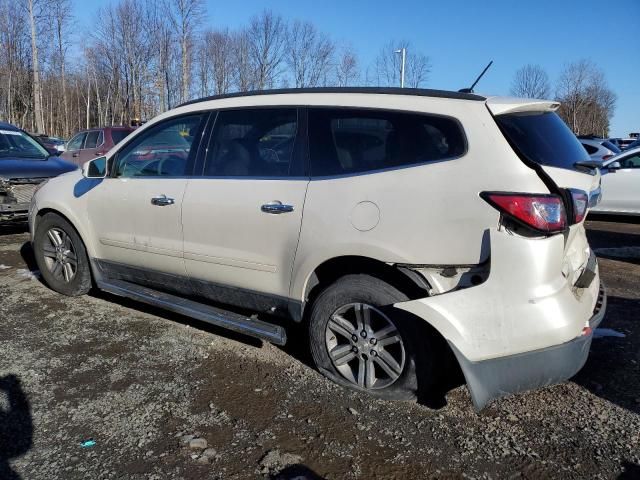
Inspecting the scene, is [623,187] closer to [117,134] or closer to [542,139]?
[542,139]

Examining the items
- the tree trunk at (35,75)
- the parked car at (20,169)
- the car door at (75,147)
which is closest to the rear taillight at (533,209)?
the parked car at (20,169)

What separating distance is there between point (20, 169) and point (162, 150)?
4.59 m

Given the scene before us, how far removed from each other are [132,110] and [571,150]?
51804 millimetres

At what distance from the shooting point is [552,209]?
2.71 m

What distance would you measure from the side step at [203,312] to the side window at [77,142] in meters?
12.4

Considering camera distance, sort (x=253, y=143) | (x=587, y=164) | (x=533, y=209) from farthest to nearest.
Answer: (x=253, y=143), (x=587, y=164), (x=533, y=209)

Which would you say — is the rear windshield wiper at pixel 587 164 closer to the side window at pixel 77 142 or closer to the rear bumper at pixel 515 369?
the rear bumper at pixel 515 369

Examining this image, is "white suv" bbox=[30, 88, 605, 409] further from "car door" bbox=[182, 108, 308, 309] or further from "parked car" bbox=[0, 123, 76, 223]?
"parked car" bbox=[0, 123, 76, 223]

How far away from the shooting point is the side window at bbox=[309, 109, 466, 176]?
9.84 feet

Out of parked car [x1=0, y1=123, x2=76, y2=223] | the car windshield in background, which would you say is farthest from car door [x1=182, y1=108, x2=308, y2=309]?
the car windshield in background

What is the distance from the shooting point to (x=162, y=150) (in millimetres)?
4457

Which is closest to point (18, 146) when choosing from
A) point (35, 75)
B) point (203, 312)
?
point (203, 312)

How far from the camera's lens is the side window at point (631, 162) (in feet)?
33.2

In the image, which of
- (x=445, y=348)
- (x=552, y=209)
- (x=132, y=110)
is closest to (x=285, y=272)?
(x=445, y=348)
